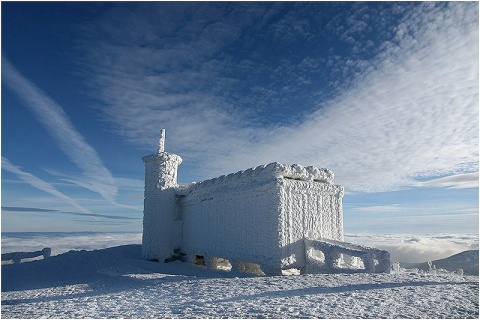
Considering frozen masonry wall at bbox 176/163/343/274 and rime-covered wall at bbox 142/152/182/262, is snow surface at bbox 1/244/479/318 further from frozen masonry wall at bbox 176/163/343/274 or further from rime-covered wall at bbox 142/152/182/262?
rime-covered wall at bbox 142/152/182/262

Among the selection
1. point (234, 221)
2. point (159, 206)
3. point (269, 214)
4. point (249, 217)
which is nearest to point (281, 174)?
point (269, 214)

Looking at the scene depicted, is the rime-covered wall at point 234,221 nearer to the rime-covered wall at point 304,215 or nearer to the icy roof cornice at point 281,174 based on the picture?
the icy roof cornice at point 281,174

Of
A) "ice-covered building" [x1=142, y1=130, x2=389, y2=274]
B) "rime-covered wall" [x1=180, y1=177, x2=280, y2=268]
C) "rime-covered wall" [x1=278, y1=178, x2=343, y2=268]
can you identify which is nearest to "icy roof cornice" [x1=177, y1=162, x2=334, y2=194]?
"ice-covered building" [x1=142, y1=130, x2=389, y2=274]

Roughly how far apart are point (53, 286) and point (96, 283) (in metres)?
1.47

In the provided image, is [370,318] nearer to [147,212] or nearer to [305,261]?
[305,261]

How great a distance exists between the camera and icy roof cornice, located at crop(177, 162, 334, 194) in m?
13.7

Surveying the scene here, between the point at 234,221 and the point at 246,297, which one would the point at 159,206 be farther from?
the point at 246,297

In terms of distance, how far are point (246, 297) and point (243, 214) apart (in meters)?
6.44

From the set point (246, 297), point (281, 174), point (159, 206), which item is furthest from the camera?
point (159, 206)

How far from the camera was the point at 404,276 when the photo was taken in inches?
421

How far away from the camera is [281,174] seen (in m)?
13.8

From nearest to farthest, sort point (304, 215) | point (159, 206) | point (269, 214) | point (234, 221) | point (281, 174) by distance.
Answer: point (269, 214) → point (281, 174) → point (304, 215) → point (234, 221) → point (159, 206)

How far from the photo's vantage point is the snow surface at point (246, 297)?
7.10 metres

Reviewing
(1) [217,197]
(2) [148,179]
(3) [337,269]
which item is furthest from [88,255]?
(3) [337,269]
